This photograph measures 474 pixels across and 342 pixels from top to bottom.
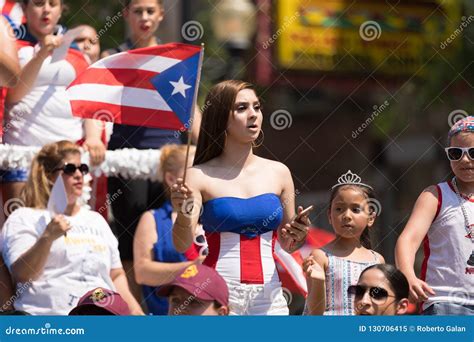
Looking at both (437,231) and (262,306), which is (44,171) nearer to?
(262,306)

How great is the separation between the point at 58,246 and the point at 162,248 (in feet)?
2.71

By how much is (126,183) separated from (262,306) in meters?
1.84

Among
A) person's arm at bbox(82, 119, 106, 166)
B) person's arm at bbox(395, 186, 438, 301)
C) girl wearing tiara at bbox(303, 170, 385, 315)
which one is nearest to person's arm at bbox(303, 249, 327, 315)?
girl wearing tiara at bbox(303, 170, 385, 315)

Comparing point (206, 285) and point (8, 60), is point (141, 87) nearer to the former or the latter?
point (8, 60)

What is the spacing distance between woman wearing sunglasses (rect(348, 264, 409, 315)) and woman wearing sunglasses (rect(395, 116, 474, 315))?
0.09 metres

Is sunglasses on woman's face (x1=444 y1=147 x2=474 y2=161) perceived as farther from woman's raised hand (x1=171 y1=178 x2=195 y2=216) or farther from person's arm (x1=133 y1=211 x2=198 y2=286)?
person's arm (x1=133 y1=211 x2=198 y2=286)

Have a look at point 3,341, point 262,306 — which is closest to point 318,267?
point 262,306

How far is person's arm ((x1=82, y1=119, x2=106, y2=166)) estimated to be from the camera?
28.4 ft

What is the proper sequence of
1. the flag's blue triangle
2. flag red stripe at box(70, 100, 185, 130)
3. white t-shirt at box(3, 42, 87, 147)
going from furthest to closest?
white t-shirt at box(3, 42, 87, 147)
flag red stripe at box(70, 100, 185, 130)
the flag's blue triangle

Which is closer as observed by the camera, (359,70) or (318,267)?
(318,267)

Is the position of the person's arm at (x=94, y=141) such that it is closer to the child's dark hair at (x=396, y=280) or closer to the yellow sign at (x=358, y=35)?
the child's dark hair at (x=396, y=280)

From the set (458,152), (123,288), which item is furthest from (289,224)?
(123,288)

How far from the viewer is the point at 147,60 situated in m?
8.39

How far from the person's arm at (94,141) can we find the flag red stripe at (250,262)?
5.13 ft
